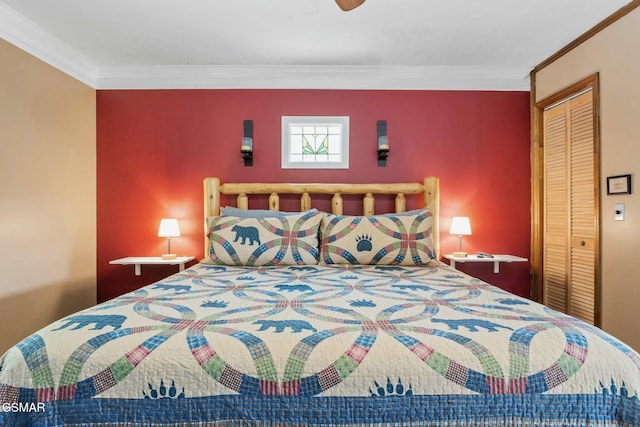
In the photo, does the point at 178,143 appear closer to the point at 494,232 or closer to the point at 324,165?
the point at 324,165

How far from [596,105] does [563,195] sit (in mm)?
728

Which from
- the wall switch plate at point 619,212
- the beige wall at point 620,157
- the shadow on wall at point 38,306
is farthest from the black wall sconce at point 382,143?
the shadow on wall at point 38,306

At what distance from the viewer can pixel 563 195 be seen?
8.88 feet

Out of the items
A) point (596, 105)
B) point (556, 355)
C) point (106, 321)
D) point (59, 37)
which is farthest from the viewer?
point (59, 37)

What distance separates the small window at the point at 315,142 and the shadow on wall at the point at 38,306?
2068 mm

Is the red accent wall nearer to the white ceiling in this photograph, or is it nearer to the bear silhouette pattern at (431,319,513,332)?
the white ceiling

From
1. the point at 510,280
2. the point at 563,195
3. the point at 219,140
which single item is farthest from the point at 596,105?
the point at 219,140

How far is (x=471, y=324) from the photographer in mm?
1096

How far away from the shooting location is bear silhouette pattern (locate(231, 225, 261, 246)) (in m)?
2.30

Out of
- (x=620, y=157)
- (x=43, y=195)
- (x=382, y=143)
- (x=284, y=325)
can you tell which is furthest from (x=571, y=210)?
(x=43, y=195)

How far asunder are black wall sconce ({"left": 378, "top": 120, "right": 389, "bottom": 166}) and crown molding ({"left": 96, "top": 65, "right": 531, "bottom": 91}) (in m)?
0.37

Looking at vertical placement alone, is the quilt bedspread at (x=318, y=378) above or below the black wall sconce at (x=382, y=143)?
below

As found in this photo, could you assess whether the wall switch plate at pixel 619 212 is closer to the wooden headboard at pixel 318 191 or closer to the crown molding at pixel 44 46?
the wooden headboard at pixel 318 191

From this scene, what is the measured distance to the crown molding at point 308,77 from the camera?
301 centimetres
